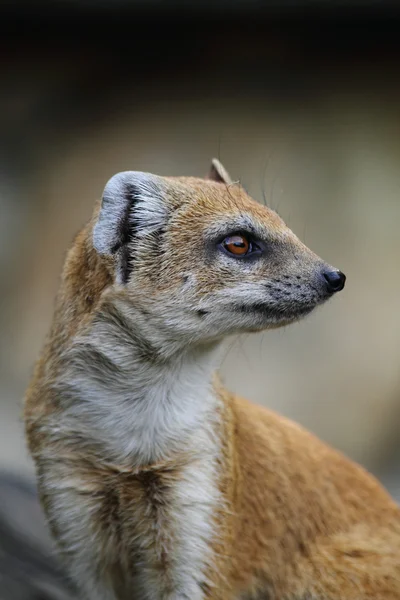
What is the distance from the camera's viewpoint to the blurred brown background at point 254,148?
28.9ft

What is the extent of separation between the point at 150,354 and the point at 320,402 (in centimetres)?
597

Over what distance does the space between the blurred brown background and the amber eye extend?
4887mm

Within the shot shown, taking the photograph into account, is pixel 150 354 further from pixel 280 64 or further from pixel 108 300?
pixel 280 64

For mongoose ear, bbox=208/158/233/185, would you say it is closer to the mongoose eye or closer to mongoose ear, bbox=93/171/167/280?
mongoose ear, bbox=93/171/167/280

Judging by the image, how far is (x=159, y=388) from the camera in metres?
4.24

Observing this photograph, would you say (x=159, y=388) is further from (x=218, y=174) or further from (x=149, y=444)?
(x=218, y=174)

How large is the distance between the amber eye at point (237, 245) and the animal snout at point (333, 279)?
0.41 meters

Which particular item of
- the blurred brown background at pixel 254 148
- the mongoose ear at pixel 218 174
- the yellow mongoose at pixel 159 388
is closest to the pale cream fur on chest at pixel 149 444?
the yellow mongoose at pixel 159 388

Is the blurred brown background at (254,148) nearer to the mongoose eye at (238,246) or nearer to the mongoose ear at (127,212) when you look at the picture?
the mongoose ear at (127,212)

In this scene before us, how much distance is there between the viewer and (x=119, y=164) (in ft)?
31.9

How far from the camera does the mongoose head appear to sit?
13.3 feet

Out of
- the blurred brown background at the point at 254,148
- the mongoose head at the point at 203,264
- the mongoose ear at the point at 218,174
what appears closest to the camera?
the mongoose head at the point at 203,264

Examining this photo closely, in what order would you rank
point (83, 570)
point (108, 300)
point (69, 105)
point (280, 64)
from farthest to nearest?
point (69, 105) → point (280, 64) → point (83, 570) → point (108, 300)

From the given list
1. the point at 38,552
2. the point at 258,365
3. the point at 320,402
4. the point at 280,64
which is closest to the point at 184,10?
the point at 280,64
